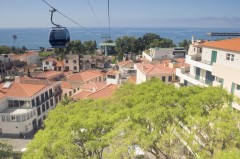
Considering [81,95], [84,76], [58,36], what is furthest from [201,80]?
[84,76]

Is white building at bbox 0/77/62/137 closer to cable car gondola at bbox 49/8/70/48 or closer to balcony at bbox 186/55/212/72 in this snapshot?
cable car gondola at bbox 49/8/70/48

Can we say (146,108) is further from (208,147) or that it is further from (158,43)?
(158,43)

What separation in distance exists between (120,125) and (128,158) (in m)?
2.08

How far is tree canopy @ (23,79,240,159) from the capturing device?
1442 cm

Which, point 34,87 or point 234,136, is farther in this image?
point 34,87

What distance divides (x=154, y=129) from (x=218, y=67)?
13.7m

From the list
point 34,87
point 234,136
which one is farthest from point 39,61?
point 234,136

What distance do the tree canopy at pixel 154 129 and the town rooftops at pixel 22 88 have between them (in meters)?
21.1

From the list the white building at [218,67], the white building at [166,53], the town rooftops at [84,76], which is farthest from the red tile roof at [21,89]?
the white building at [166,53]

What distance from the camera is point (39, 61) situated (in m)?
95.5

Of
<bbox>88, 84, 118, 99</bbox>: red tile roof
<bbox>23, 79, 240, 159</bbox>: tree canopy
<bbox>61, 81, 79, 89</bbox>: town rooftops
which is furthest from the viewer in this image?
<bbox>61, 81, 79, 89</bbox>: town rooftops

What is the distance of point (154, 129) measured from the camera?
15492 millimetres

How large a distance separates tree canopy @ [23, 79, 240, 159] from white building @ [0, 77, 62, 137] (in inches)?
771

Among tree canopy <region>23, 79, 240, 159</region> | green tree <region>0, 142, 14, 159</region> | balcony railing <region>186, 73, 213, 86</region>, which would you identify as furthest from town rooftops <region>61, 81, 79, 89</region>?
tree canopy <region>23, 79, 240, 159</region>
